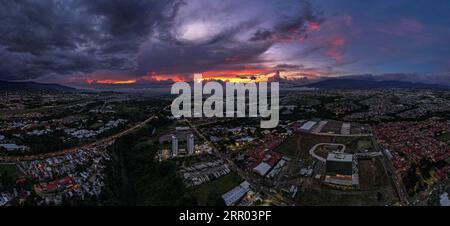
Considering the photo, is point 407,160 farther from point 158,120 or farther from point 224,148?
point 158,120

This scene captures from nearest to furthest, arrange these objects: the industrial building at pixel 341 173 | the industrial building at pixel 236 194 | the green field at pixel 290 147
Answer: the industrial building at pixel 236 194, the industrial building at pixel 341 173, the green field at pixel 290 147

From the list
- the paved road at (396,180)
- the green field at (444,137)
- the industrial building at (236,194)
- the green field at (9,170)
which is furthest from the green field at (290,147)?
the green field at (9,170)

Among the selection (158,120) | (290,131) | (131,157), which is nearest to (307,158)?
(290,131)

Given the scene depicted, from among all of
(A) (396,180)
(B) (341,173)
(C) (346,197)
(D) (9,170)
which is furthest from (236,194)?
(D) (9,170)

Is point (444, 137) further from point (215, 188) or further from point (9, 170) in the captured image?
point (9, 170)

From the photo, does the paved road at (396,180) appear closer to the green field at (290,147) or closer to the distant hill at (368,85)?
the green field at (290,147)

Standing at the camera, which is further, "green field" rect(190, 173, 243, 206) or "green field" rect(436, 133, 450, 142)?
"green field" rect(436, 133, 450, 142)

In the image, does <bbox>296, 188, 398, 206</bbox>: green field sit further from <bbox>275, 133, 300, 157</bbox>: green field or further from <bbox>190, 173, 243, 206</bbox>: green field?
<bbox>275, 133, 300, 157</bbox>: green field

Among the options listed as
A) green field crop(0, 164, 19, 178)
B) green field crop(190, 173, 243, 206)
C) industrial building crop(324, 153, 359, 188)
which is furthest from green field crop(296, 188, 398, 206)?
green field crop(0, 164, 19, 178)

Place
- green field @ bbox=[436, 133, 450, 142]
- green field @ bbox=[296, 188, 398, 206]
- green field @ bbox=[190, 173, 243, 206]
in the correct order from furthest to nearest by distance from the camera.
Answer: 1. green field @ bbox=[436, 133, 450, 142]
2. green field @ bbox=[190, 173, 243, 206]
3. green field @ bbox=[296, 188, 398, 206]

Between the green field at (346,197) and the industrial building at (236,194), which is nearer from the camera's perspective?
the green field at (346,197)
